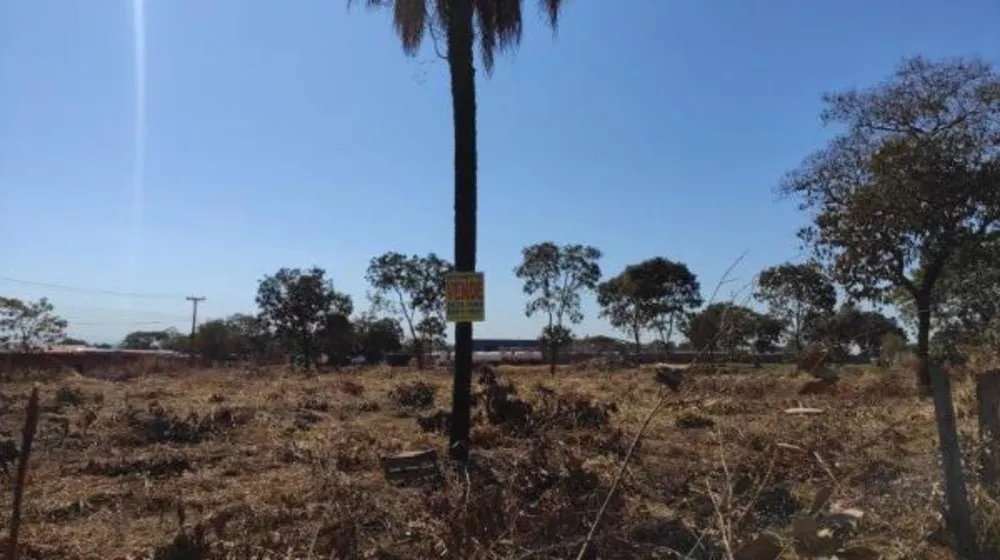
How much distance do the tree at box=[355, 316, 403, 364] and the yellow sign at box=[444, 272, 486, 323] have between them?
2512 inches

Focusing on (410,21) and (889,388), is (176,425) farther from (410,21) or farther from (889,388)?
(889,388)

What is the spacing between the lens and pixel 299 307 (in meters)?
61.0

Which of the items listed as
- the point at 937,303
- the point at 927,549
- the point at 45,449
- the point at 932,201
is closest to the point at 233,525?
the point at 927,549

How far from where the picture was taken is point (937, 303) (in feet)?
73.1

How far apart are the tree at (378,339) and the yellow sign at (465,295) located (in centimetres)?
6381

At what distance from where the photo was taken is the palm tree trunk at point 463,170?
1096cm

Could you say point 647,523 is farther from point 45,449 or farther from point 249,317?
point 249,317

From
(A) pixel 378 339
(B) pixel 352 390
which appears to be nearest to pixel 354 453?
(B) pixel 352 390

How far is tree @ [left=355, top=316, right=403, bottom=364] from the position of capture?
75188mm

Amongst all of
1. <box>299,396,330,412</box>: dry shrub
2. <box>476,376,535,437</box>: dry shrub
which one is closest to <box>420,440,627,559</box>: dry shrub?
<box>476,376,535,437</box>: dry shrub

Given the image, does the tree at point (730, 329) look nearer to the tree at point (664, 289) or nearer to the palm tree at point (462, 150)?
the palm tree at point (462, 150)

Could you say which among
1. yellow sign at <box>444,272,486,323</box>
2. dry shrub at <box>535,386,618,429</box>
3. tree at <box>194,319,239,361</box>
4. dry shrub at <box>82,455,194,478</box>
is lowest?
dry shrub at <box>82,455,194,478</box>

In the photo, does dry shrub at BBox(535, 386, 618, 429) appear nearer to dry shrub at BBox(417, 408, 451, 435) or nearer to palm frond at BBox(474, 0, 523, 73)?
dry shrub at BBox(417, 408, 451, 435)

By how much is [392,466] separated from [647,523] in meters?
3.20
